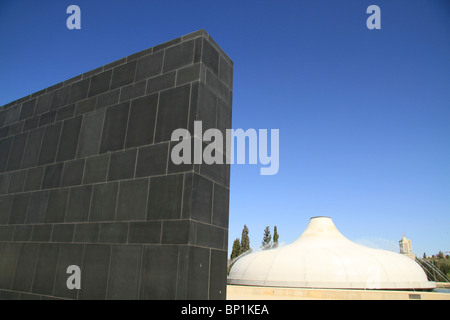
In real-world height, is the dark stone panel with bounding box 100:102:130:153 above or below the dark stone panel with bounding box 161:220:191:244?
above

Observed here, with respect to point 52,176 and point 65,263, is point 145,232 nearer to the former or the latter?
point 65,263

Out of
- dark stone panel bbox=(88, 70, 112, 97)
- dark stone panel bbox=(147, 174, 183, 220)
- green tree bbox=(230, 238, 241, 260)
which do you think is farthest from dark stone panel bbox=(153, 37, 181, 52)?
green tree bbox=(230, 238, 241, 260)

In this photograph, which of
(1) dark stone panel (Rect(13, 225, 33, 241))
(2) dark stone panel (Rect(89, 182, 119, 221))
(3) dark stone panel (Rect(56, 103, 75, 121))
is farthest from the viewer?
(3) dark stone panel (Rect(56, 103, 75, 121))

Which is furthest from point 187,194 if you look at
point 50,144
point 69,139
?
point 50,144

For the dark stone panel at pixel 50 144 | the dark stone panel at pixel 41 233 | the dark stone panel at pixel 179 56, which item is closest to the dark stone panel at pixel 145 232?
the dark stone panel at pixel 41 233

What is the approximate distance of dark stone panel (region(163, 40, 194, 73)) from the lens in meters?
6.34

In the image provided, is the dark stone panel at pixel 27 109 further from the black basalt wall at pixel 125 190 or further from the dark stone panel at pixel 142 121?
the dark stone panel at pixel 142 121

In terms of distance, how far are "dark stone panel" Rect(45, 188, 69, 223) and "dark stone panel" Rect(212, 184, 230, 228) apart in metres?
3.69

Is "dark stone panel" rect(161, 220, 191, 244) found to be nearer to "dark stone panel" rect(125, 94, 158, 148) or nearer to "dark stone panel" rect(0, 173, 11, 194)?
"dark stone panel" rect(125, 94, 158, 148)

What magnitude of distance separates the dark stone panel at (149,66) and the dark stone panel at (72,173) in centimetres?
247

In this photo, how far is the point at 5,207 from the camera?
8406mm

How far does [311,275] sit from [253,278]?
17.7ft

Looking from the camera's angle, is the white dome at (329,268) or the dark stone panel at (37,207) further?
the white dome at (329,268)

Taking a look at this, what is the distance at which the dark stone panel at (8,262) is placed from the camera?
7363 mm
